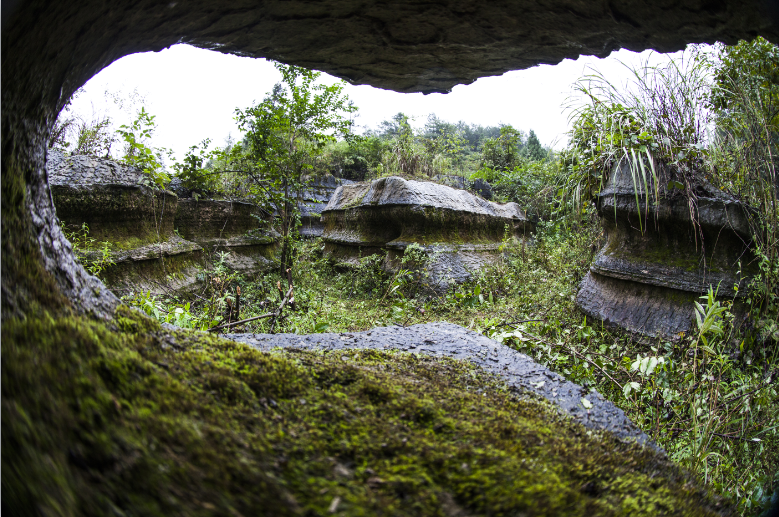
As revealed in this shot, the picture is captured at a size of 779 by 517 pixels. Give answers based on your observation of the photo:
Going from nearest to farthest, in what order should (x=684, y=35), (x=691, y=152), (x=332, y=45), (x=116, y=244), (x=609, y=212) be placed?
(x=684, y=35), (x=332, y=45), (x=691, y=152), (x=609, y=212), (x=116, y=244)

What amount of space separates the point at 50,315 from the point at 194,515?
1.93 feet

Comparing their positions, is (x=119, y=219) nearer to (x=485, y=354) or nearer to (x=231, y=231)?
(x=231, y=231)

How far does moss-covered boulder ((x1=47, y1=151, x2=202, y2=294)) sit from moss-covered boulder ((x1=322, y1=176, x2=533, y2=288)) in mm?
2974

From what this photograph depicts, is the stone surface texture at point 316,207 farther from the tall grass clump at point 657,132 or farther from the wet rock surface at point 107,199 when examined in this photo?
the tall grass clump at point 657,132

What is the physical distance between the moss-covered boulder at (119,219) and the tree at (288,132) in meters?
1.79

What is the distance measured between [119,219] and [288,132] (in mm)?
2976

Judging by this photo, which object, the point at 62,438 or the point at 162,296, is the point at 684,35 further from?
the point at 162,296

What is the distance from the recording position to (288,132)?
20.2 feet

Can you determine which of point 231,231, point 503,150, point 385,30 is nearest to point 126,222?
point 231,231

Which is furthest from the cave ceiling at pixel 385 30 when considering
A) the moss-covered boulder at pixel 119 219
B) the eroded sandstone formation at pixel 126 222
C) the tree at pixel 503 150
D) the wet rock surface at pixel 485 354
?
the tree at pixel 503 150

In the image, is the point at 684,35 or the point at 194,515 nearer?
the point at 194,515

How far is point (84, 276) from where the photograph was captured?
3.88ft

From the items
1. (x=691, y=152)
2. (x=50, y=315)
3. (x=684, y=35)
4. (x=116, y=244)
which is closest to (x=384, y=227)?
(x=116, y=244)

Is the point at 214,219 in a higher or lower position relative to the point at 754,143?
lower
